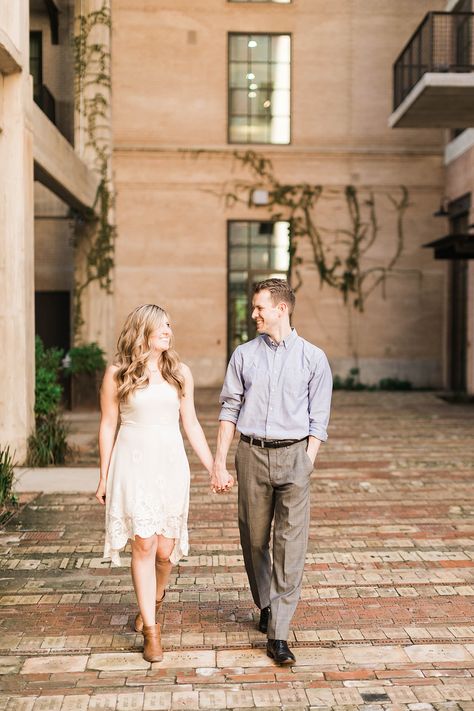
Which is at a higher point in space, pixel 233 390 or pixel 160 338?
pixel 160 338

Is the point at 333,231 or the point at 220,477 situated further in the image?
the point at 333,231

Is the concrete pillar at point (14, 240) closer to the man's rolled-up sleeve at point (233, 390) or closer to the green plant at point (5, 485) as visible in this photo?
the green plant at point (5, 485)

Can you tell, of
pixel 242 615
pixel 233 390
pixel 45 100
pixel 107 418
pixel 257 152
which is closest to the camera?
pixel 107 418

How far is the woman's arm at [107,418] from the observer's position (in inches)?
170

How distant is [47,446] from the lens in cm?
977

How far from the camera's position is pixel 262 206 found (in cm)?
1948

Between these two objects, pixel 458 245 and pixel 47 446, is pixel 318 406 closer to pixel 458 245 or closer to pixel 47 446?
pixel 47 446

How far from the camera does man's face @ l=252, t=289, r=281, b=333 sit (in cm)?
442

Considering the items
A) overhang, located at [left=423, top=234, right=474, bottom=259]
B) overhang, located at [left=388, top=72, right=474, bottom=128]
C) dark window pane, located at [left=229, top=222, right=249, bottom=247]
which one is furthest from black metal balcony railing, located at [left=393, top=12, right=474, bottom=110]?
dark window pane, located at [left=229, top=222, right=249, bottom=247]

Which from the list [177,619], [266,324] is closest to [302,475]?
[266,324]

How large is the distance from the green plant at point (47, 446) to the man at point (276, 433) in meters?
5.54

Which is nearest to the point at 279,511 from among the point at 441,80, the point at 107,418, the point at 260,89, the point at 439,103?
the point at 107,418

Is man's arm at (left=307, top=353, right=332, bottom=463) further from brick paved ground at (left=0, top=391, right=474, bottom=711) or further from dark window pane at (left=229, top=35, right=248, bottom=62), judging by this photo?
dark window pane at (left=229, top=35, right=248, bottom=62)

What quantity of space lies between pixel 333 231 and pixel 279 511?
15.6 metres
